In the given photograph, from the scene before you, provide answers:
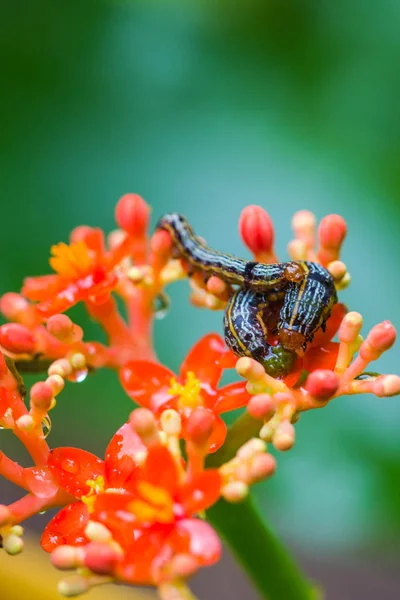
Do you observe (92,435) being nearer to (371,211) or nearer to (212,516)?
(371,211)

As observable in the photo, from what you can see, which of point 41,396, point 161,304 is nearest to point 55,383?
point 41,396

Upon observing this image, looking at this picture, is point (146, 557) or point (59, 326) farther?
point (59, 326)

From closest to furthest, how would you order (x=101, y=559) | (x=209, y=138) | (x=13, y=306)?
(x=101, y=559) < (x=13, y=306) < (x=209, y=138)

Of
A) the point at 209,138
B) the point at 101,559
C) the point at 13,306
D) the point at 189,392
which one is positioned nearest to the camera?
the point at 101,559

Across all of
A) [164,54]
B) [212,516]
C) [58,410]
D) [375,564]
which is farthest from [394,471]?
[164,54]

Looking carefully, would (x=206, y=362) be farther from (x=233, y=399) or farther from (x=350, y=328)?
Result: (x=350, y=328)

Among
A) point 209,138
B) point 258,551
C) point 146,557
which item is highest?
point 209,138

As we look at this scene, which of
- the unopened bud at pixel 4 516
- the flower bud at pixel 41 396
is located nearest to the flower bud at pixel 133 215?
the flower bud at pixel 41 396
